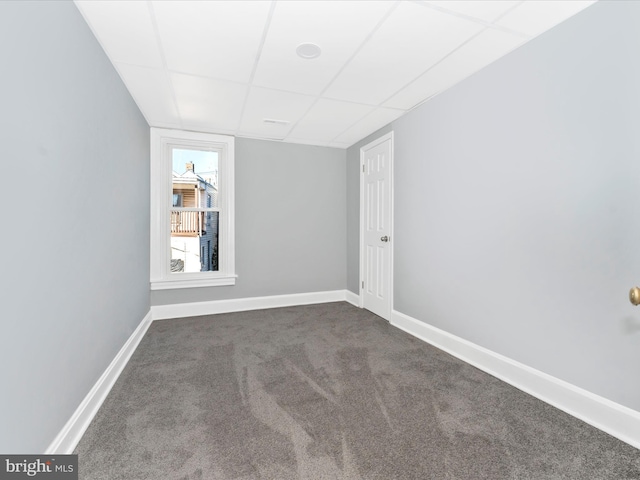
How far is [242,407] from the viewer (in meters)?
1.92

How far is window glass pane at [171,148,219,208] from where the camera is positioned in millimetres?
4000

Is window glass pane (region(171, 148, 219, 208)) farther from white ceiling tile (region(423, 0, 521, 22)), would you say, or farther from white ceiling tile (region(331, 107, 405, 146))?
white ceiling tile (region(423, 0, 521, 22))

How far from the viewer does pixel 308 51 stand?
217 cm

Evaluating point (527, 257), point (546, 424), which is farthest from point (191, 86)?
point (546, 424)

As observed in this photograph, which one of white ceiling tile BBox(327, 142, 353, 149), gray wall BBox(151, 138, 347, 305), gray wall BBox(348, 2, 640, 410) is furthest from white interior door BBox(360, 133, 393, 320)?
gray wall BBox(348, 2, 640, 410)

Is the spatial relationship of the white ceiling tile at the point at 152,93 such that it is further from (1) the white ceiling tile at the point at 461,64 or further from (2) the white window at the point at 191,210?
(1) the white ceiling tile at the point at 461,64

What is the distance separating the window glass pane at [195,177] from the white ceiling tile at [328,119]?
1.24 m

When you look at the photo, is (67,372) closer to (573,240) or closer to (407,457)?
(407,457)

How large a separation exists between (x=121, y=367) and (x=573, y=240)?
3.38 m

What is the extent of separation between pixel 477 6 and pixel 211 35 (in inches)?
65.5

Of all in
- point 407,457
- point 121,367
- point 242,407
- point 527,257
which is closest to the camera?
point 407,457

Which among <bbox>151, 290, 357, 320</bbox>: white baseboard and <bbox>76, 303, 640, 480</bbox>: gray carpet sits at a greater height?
<bbox>151, 290, 357, 320</bbox>: white baseboard

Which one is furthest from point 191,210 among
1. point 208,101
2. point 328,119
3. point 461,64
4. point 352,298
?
point 461,64

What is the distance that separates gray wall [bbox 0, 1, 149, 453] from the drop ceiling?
373 millimetres
